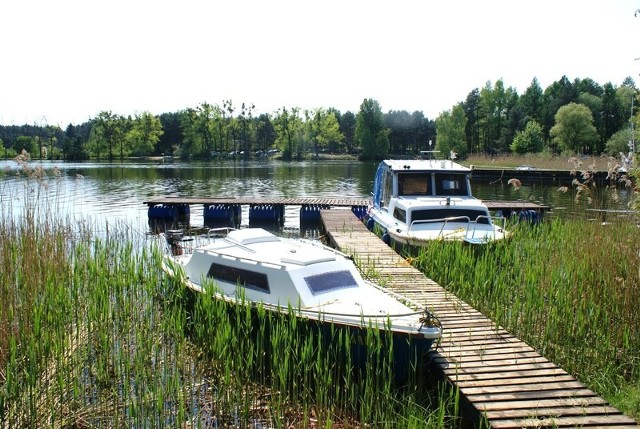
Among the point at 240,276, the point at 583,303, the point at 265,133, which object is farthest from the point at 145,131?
the point at 583,303

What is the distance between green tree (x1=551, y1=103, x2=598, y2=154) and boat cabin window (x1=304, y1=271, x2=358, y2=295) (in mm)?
70021

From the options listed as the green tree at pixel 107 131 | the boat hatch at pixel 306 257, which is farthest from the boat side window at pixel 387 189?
the green tree at pixel 107 131

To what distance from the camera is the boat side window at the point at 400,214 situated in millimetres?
17750

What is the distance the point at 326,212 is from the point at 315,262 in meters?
16.3

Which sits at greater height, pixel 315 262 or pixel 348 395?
pixel 315 262

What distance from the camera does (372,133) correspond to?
10475 centimetres

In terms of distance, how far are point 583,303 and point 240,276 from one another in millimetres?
6203

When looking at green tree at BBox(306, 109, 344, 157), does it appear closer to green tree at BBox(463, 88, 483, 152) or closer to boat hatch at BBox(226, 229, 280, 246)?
green tree at BBox(463, 88, 483, 152)

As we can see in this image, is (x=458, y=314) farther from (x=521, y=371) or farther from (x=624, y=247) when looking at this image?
(x=624, y=247)

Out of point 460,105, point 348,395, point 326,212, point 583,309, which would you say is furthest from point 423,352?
point 460,105

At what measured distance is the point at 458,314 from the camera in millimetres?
10094

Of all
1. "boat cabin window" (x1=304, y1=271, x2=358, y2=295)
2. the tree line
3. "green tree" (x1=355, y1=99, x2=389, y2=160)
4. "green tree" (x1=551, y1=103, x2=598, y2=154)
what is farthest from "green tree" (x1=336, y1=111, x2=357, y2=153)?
"boat cabin window" (x1=304, y1=271, x2=358, y2=295)

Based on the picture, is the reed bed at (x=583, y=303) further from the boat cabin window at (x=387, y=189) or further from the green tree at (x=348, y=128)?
the green tree at (x=348, y=128)

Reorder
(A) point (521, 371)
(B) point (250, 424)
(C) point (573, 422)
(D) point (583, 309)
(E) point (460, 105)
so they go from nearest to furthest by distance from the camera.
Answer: (C) point (573, 422), (B) point (250, 424), (A) point (521, 371), (D) point (583, 309), (E) point (460, 105)
